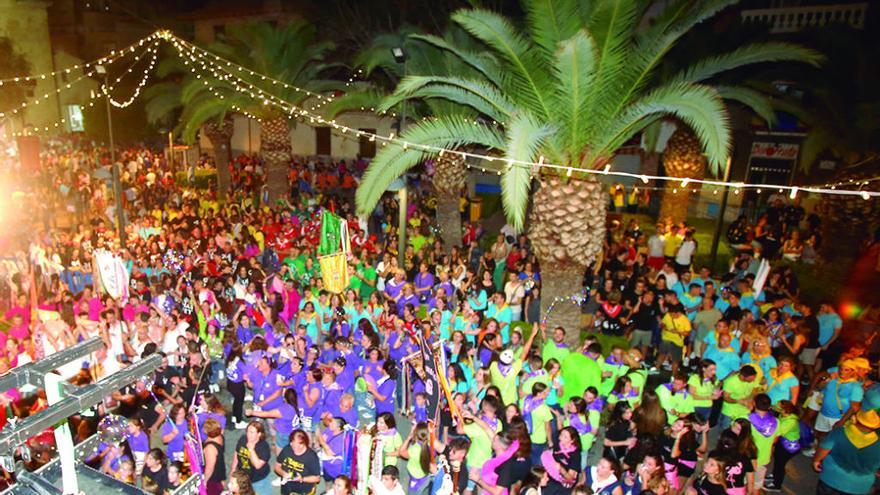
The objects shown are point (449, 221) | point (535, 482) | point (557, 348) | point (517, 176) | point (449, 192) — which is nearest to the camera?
point (535, 482)

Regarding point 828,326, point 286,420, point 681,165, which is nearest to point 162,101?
point 681,165

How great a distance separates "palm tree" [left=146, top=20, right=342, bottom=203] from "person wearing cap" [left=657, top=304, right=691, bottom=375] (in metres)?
12.2

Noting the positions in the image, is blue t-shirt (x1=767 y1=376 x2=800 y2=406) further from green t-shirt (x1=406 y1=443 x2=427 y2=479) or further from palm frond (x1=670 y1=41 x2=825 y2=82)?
green t-shirt (x1=406 y1=443 x2=427 y2=479)

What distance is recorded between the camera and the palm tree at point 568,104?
7227 millimetres

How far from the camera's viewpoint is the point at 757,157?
2073 cm

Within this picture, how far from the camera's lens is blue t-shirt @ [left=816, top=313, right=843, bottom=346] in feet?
30.5

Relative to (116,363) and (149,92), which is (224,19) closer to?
(149,92)

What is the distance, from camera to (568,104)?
323 inches

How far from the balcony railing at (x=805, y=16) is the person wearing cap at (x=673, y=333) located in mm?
11747

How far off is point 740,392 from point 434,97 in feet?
27.5

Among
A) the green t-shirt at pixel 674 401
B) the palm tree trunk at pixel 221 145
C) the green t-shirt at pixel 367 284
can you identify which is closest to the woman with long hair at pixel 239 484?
the green t-shirt at pixel 674 401

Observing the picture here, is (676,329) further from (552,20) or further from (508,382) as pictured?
(552,20)

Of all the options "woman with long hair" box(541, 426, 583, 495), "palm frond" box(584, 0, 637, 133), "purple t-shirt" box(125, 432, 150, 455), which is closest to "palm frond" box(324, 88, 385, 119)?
"palm frond" box(584, 0, 637, 133)

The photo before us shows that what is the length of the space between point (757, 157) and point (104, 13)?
4182 centimetres
